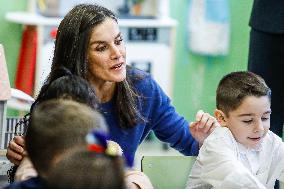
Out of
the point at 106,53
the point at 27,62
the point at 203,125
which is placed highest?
the point at 106,53

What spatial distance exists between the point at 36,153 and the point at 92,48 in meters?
0.75

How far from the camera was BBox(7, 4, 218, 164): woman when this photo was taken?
2.06m

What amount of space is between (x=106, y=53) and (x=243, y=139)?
1.63 feet

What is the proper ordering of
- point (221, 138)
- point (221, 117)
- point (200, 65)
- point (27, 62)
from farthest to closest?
point (200, 65), point (27, 62), point (221, 117), point (221, 138)

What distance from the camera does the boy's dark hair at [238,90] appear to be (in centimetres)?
210

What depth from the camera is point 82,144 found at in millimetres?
1305

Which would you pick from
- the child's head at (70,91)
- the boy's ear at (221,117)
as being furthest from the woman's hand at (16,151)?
the boy's ear at (221,117)

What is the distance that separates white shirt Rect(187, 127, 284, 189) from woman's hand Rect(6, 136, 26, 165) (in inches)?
20.6

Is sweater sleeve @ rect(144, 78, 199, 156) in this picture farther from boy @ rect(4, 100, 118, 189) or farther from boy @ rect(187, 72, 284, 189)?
boy @ rect(4, 100, 118, 189)

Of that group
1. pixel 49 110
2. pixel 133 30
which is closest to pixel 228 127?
pixel 49 110

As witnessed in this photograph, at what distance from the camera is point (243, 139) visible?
6.84 feet

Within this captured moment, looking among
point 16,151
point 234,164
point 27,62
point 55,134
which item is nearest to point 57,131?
point 55,134

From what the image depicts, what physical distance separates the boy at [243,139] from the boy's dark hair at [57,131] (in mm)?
701

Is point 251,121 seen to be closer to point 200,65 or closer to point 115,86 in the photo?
point 115,86
